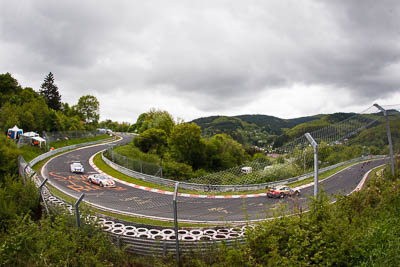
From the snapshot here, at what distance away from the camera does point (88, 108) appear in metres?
62.2

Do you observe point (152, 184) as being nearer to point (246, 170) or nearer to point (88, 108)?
point (246, 170)

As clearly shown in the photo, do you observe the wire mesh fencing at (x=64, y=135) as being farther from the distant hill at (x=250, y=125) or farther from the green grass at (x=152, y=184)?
the distant hill at (x=250, y=125)

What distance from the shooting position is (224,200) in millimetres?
13133

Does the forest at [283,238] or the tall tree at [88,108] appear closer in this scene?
the forest at [283,238]

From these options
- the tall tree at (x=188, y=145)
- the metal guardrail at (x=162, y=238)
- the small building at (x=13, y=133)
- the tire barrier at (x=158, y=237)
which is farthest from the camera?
the tall tree at (x=188, y=145)

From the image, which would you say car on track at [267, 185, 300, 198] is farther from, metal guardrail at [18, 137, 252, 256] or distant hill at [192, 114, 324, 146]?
distant hill at [192, 114, 324, 146]

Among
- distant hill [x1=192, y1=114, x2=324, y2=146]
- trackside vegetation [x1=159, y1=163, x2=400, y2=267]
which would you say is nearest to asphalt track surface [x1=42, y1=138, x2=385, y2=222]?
trackside vegetation [x1=159, y1=163, x2=400, y2=267]

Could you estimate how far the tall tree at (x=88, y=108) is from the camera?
204 feet

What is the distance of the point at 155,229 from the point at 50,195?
17.2ft

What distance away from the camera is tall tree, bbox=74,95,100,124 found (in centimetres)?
6212

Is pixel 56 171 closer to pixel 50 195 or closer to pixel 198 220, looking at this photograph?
pixel 50 195

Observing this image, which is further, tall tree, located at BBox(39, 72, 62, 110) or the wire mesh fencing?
tall tree, located at BBox(39, 72, 62, 110)

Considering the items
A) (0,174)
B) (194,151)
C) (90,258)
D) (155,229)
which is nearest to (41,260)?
(90,258)

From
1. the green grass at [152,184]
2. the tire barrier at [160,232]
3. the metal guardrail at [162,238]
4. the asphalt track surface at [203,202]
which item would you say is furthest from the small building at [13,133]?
the tire barrier at [160,232]
